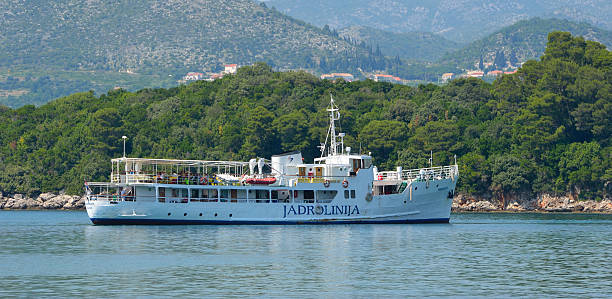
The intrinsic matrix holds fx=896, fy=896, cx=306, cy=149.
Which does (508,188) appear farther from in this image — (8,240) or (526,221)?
(8,240)

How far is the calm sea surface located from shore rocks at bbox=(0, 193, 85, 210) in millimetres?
61859

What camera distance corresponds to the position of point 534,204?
376 feet

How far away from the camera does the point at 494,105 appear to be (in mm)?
132875

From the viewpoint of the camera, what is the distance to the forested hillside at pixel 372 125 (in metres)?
116

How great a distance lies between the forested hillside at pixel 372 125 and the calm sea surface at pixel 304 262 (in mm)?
48886

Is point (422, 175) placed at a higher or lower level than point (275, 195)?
higher

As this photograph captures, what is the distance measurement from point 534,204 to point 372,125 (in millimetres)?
26308

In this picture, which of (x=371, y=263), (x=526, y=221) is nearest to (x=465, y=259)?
(x=371, y=263)

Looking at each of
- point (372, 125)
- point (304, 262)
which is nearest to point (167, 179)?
point (304, 262)

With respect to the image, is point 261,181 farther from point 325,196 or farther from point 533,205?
point 533,205

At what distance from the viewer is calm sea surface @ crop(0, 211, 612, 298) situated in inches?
1430

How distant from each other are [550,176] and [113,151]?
66.7 metres

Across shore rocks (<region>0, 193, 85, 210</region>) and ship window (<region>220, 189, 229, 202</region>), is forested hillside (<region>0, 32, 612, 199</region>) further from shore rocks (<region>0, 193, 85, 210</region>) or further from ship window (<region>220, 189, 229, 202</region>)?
ship window (<region>220, 189, 229, 202</region>)

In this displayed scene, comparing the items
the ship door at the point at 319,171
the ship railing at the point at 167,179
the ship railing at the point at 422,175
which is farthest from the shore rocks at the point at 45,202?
the ship railing at the point at 422,175
